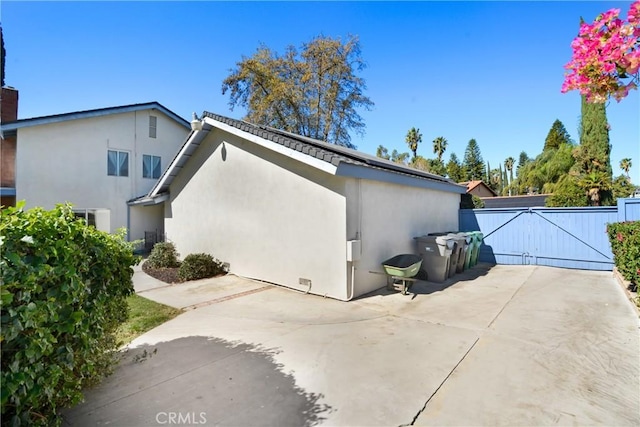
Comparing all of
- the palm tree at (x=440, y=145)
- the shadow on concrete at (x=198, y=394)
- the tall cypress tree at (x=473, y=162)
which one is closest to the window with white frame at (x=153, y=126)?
the shadow on concrete at (x=198, y=394)

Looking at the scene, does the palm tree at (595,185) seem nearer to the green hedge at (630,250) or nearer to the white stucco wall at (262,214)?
the green hedge at (630,250)

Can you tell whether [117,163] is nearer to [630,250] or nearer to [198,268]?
[198,268]

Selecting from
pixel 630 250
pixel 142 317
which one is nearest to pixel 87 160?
pixel 142 317

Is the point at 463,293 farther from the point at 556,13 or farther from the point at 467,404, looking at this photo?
the point at 556,13

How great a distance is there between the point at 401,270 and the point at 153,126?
15573mm

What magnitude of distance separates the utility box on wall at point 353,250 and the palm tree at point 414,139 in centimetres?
4460

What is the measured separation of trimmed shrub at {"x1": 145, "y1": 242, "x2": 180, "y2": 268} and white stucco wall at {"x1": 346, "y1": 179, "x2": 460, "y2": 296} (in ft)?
24.4

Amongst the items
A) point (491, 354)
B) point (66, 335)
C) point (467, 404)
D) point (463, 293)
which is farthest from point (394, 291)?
point (66, 335)

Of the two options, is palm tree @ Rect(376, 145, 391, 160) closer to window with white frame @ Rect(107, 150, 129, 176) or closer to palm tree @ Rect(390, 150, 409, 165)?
palm tree @ Rect(390, 150, 409, 165)

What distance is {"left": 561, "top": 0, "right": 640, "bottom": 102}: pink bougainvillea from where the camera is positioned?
6.98 feet

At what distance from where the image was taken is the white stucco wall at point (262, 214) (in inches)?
292

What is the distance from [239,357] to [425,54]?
10.8 m

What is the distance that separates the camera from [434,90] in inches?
470

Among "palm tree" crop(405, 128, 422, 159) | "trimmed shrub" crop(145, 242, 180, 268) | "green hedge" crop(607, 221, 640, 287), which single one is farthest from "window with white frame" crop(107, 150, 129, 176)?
"palm tree" crop(405, 128, 422, 159)
